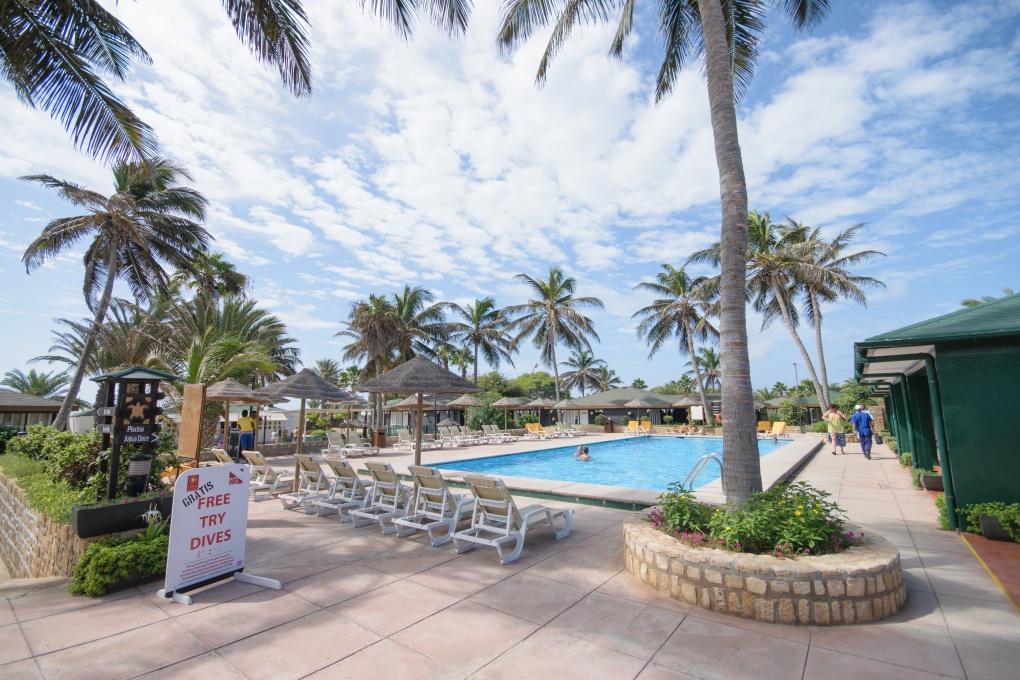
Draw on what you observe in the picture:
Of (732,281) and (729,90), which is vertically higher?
(729,90)

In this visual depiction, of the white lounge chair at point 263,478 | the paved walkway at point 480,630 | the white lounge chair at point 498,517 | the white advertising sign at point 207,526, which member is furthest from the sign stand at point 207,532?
the white lounge chair at point 263,478

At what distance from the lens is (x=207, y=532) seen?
4441mm

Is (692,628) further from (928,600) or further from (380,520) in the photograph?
(380,520)

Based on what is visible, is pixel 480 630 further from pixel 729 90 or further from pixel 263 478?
pixel 263 478

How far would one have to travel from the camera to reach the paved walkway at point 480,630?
2934mm

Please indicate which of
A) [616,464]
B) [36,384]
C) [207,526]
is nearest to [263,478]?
[207,526]

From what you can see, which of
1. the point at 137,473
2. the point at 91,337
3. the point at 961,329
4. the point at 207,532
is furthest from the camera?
the point at 91,337

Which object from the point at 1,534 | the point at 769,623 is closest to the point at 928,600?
the point at 769,623

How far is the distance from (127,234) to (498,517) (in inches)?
716

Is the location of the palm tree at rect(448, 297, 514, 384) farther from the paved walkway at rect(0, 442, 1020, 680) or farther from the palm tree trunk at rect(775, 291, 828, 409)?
the paved walkway at rect(0, 442, 1020, 680)

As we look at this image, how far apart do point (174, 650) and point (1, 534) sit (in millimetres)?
8110

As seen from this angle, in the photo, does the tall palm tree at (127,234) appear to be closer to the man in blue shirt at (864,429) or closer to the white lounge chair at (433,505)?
the white lounge chair at (433,505)

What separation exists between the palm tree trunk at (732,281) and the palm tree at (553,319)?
2550 centimetres

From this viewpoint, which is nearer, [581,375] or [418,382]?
[418,382]
